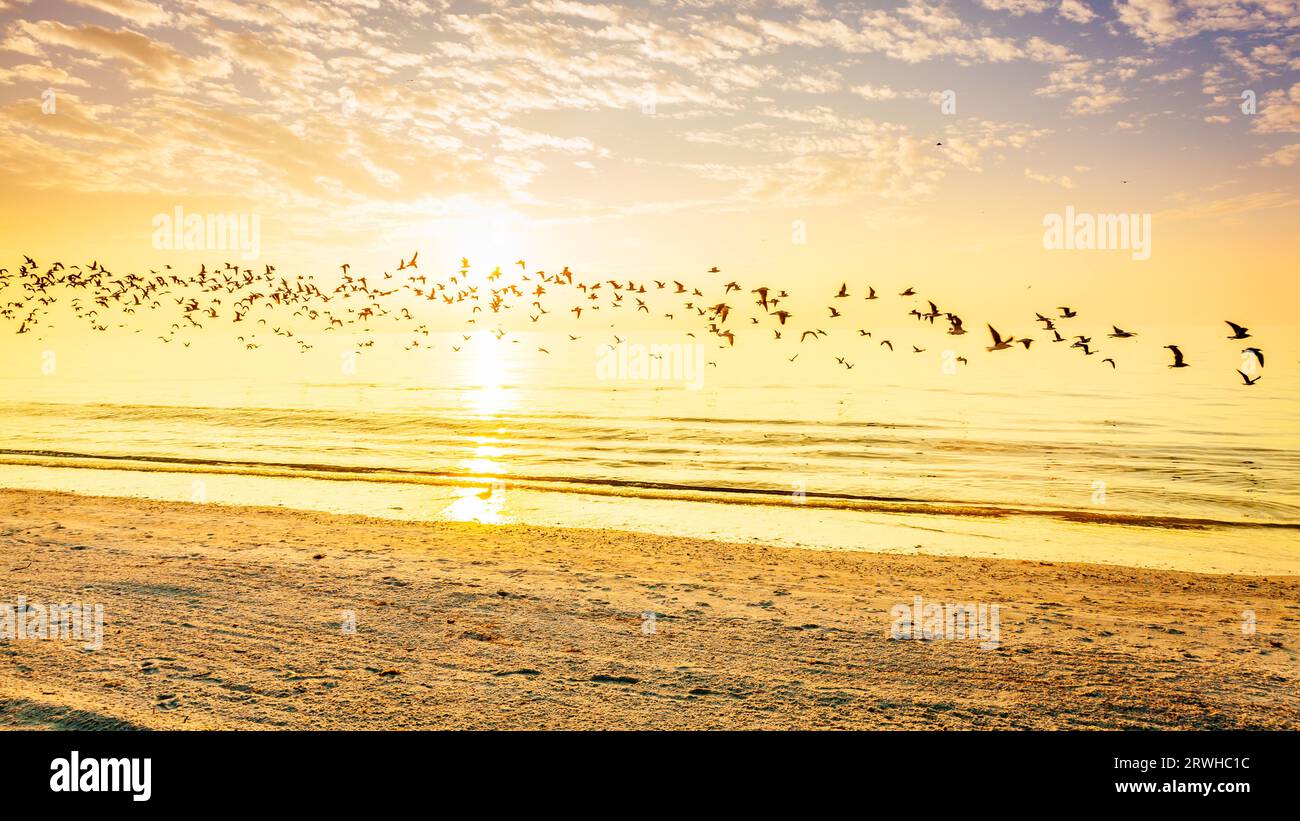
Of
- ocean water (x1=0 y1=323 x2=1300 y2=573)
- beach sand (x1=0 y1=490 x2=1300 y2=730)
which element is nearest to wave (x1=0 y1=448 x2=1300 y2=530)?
ocean water (x1=0 y1=323 x2=1300 y2=573)

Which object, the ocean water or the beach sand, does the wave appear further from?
the beach sand

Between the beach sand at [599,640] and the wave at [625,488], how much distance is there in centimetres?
582

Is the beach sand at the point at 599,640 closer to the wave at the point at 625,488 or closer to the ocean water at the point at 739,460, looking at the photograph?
the ocean water at the point at 739,460

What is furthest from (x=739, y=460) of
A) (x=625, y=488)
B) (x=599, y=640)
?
(x=599, y=640)

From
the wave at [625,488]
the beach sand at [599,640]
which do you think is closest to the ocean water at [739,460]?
the wave at [625,488]

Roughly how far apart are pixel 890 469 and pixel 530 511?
13.5 meters

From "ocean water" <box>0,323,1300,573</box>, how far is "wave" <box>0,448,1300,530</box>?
0.12 metres

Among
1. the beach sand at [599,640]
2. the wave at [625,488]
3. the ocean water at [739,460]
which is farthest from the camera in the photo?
the wave at [625,488]

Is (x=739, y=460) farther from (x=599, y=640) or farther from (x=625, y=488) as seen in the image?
(x=599, y=640)

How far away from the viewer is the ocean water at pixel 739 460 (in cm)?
1822

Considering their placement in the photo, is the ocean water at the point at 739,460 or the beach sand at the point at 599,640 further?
the ocean water at the point at 739,460

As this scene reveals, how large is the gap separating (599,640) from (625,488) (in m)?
13.5

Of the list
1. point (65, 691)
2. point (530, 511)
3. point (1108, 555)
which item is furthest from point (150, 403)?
point (1108, 555)

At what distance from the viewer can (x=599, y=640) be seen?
9070mm
